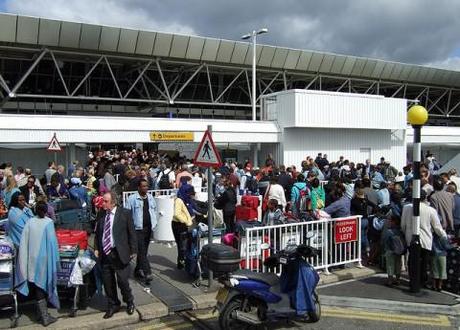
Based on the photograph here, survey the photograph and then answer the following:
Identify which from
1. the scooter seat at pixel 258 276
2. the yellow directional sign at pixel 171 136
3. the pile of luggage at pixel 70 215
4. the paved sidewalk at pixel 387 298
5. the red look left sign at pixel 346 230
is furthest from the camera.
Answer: the yellow directional sign at pixel 171 136

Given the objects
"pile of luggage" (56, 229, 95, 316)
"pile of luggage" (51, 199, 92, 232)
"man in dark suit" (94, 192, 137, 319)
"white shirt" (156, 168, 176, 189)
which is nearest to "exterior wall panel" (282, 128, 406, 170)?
"white shirt" (156, 168, 176, 189)

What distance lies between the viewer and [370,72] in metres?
43.7

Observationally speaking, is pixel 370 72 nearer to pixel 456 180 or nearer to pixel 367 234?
pixel 456 180

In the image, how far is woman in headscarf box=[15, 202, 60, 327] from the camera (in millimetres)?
6359

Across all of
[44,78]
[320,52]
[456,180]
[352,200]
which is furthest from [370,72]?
[352,200]

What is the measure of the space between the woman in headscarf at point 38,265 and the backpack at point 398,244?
5.32m

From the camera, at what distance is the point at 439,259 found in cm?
800

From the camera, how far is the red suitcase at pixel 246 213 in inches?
370

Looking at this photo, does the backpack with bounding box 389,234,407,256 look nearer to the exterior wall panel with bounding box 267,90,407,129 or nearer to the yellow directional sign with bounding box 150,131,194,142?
the exterior wall panel with bounding box 267,90,407,129

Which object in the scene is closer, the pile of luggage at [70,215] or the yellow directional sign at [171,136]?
the pile of luggage at [70,215]

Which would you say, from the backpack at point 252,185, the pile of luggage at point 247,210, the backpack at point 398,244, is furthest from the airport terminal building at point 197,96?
the backpack at point 398,244

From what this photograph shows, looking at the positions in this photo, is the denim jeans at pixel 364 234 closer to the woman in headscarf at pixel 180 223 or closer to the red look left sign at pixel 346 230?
the red look left sign at pixel 346 230

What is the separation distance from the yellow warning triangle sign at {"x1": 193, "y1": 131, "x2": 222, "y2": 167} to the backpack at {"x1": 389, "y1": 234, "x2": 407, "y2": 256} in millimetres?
3186

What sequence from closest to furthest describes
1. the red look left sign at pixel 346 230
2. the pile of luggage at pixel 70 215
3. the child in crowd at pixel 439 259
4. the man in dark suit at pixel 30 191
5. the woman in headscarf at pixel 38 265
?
the woman in headscarf at pixel 38 265, the child in crowd at pixel 439 259, the red look left sign at pixel 346 230, the pile of luggage at pixel 70 215, the man in dark suit at pixel 30 191
